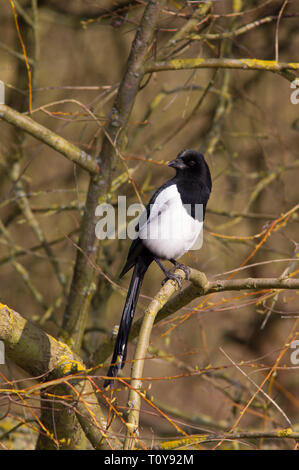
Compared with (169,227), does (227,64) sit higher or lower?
higher

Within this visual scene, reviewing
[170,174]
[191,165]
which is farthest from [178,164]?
[170,174]

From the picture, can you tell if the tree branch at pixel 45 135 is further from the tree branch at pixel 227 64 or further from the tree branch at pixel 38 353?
the tree branch at pixel 38 353

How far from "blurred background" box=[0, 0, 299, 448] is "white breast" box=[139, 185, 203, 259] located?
90cm

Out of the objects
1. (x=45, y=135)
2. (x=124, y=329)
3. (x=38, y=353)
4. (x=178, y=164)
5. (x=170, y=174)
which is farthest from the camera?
(x=170, y=174)

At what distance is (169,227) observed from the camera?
229cm

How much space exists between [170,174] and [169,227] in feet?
3.93

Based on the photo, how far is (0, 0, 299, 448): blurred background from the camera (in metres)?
3.31

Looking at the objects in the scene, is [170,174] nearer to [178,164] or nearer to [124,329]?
[178,164]

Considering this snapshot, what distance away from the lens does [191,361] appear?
3.62 meters

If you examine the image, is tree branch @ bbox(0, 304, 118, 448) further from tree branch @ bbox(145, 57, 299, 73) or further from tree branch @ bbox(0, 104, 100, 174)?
tree branch @ bbox(145, 57, 299, 73)

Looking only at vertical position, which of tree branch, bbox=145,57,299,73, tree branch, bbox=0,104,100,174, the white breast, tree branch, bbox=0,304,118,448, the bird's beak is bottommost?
tree branch, bbox=0,304,118,448

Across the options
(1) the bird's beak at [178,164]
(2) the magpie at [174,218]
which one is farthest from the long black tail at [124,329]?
(1) the bird's beak at [178,164]

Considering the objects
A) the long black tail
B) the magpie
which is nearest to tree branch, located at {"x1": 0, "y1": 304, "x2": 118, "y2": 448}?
the long black tail

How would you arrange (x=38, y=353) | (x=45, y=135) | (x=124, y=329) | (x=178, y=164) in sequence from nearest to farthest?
(x=38, y=353) → (x=124, y=329) → (x=45, y=135) → (x=178, y=164)
